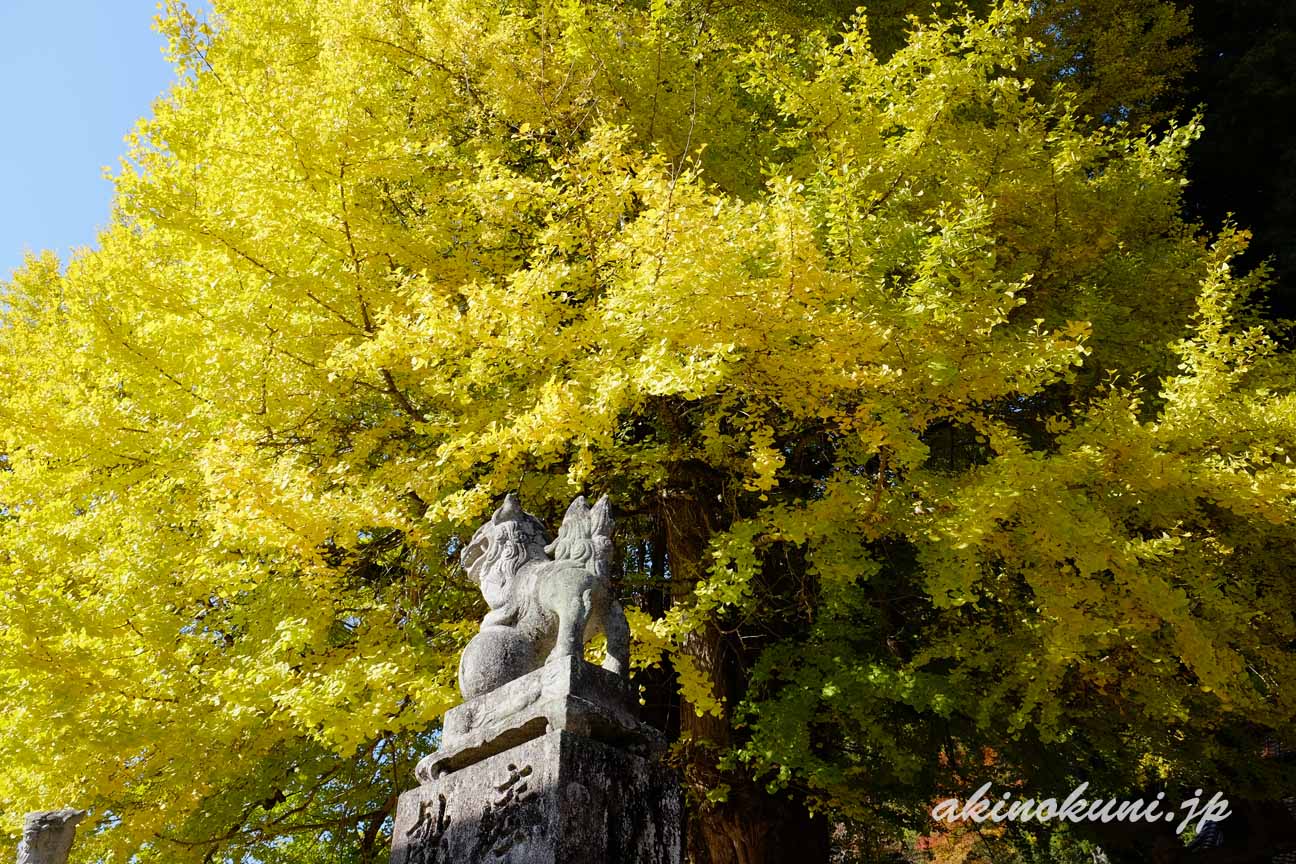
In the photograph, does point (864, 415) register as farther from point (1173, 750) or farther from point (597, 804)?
point (1173, 750)

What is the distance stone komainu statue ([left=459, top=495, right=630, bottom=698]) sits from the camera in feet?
11.8

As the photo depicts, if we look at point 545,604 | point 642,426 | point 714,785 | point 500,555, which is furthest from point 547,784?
point 642,426

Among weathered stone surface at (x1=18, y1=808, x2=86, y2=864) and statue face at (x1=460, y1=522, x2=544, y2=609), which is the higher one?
statue face at (x1=460, y1=522, x2=544, y2=609)

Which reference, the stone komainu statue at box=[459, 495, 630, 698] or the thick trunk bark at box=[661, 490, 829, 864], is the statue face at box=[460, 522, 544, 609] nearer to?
the stone komainu statue at box=[459, 495, 630, 698]

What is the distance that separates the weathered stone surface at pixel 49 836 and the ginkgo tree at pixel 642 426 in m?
0.12

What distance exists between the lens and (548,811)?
9.66 ft

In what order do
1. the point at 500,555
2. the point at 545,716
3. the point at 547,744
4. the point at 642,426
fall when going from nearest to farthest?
the point at 547,744
the point at 545,716
the point at 500,555
the point at 642,426

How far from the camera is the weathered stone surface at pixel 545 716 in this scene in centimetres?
319

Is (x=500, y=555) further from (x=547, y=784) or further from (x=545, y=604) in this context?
(x=547, y=784)

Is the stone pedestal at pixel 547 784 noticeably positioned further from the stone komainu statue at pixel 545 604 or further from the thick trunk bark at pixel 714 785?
the thick trunk bark at pixel 714 785

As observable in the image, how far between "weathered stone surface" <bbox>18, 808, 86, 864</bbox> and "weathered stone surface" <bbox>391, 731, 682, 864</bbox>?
2.91m

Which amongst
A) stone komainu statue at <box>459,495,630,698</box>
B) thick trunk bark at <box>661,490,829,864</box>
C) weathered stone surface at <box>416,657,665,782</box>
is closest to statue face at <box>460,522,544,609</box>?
stone komainu statue at <box>459,495,630,698</box>

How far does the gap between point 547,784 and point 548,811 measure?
89mm

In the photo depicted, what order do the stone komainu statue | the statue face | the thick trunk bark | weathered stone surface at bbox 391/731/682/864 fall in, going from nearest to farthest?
weathered stone surface at bbox 391/731/682/864
the stone komainu statue
the statue face
the thick trunk bark
